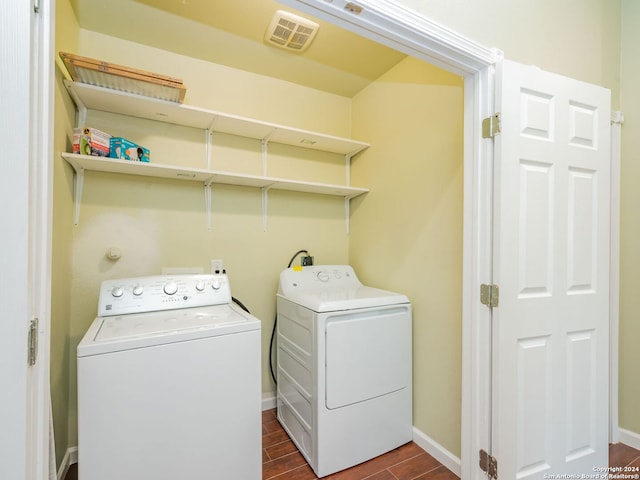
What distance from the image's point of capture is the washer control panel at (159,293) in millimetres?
1571

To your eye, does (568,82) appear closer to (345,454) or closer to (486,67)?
(486,67)

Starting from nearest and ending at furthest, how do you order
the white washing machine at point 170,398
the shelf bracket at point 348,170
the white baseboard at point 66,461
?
the white washing machine at point 170,398 → the white baseboard at point 66,461 → the shelf bracket at point 348,170

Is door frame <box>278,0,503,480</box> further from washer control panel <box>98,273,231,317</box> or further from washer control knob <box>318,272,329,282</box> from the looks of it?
washer control panel <box>98,273,231,317</box>

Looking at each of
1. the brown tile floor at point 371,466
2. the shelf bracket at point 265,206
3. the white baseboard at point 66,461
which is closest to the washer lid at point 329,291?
the shelf bracket at point 265,206

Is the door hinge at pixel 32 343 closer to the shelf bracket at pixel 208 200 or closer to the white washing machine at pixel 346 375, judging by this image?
the white washing machine at pixel 346 375

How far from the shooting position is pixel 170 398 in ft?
3.95

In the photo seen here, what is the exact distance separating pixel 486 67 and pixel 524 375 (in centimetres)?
142

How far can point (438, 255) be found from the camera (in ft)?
5.96

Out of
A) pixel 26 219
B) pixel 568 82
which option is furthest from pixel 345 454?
pixel 568 82

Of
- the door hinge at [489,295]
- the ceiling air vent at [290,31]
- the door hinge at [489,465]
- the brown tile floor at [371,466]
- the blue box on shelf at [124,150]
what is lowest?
the brown tile floor at [371,466]

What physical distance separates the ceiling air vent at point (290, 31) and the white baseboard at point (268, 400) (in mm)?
2561

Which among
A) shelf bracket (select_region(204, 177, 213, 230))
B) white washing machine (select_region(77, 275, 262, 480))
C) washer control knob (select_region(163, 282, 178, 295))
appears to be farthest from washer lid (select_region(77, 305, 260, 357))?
shelf bracket (select_region(204, 177, 213, 230))

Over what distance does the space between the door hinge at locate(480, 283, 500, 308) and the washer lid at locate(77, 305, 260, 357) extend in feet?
3.47

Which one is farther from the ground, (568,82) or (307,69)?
(307,69)
